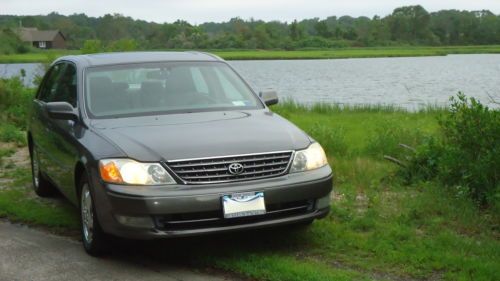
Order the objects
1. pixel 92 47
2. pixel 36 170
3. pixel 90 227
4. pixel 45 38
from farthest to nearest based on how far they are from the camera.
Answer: pixel 45 38
pixel 92 47
pixel 36 170
pixel 90 227

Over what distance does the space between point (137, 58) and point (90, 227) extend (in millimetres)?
1991

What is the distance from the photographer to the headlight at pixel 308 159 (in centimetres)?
545

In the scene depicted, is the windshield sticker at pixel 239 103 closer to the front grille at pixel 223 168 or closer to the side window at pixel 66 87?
the front grille at pixel 223 168

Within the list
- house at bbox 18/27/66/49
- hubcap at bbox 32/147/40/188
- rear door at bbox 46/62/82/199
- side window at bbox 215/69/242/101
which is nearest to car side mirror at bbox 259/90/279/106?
side window at bbox 215/69/242/101

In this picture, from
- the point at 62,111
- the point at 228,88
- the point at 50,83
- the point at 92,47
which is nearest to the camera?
the point at 62,111

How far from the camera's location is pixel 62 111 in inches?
247

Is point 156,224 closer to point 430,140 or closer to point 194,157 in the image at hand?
point 194,157

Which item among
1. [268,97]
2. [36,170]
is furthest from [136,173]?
[36,170]

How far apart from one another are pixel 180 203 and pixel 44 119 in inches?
123

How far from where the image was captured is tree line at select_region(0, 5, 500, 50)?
98.6 m

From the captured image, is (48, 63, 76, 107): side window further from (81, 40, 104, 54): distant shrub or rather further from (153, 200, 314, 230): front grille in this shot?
(81, 40, 104, 54): distant shrub

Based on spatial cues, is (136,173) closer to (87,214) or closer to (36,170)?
(87,214)

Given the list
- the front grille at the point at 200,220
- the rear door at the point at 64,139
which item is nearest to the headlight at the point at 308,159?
the front grille at the point at 200,220

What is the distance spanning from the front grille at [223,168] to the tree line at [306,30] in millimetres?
85073
